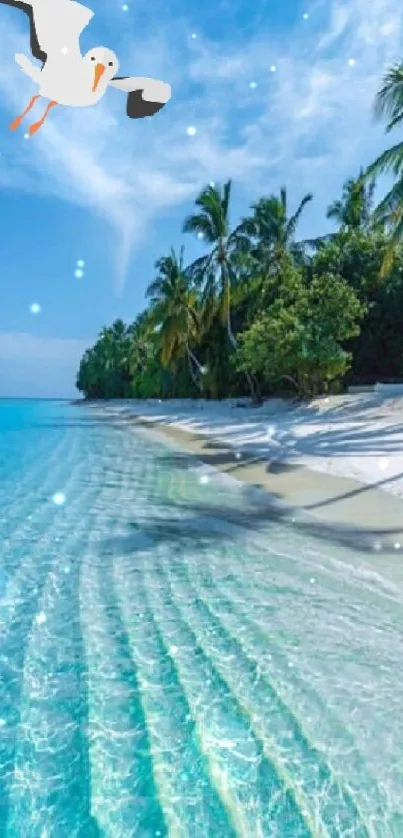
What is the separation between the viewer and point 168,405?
45.9 meters

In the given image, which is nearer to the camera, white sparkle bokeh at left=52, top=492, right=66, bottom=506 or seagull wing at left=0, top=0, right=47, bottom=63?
seagull wing at left=0, top=0, right=47, bottom=63

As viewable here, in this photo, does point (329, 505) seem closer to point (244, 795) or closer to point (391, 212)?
point (244, 795)

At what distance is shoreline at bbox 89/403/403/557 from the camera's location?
596 centimetres

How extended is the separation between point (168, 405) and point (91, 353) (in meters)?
43.9

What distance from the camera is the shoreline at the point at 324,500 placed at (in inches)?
235

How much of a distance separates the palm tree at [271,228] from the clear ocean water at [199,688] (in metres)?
27.5

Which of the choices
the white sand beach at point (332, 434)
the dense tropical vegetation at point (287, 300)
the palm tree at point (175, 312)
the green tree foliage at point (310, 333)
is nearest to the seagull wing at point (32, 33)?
the white sand beach at point (332, 434)

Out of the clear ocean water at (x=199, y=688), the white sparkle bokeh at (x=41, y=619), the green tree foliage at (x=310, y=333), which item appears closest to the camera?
the clear ocean water at (x=199, y=688)

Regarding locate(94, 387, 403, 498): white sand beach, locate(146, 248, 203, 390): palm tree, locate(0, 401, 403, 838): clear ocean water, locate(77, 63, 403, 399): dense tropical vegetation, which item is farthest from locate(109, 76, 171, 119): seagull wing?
locate(146, 248, 203, 390): palm tree

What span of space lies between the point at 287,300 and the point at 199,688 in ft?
79.3

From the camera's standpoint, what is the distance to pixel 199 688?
2941 mm

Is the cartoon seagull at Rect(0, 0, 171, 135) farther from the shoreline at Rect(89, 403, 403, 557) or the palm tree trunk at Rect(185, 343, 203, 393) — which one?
the palm tree trunk at Rect(185, 343, 203, 393)

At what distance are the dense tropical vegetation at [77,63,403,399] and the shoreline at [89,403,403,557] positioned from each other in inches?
384

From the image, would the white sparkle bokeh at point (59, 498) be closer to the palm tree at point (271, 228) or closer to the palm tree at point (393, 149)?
the palm tree at point (393, 149)
